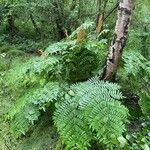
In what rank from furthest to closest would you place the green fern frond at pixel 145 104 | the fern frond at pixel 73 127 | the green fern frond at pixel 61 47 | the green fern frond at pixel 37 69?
the green fern frond at pixel 61 47
the green fern frond at pixel 37 69
the green fern frond at pixel 145 104
the fern frond at pixel 73 127

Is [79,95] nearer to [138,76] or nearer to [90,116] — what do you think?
[90,116]

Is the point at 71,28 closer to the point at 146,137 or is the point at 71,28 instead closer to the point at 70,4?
the point at 70,4

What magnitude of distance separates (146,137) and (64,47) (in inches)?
63.9

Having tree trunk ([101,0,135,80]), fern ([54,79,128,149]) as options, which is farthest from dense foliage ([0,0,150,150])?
tree trunk ([101,0,135,80])

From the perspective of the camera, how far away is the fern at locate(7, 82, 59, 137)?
3.92 metres

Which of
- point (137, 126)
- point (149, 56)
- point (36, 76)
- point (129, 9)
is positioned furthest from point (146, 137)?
point (149, 56)

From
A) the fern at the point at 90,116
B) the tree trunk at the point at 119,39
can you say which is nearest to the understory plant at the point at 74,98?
the fern at the point at 90,116

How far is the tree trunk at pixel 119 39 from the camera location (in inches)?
156

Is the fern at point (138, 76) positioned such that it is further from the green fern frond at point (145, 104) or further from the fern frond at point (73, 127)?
the fern frond at point (73, 127)

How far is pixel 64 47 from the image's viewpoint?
14.9 feet

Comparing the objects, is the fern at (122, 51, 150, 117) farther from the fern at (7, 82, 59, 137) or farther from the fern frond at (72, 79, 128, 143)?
the fern at (7, 82, 59, 137)

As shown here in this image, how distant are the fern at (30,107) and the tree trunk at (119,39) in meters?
0.69

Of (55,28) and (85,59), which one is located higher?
(85,59)

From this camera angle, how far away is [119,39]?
161 inches
